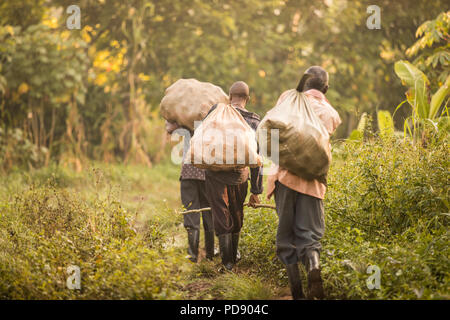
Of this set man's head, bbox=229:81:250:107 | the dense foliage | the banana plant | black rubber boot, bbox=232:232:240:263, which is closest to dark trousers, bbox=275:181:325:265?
black rubber boot, bbox=232:232:240:263

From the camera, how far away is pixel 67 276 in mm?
3533

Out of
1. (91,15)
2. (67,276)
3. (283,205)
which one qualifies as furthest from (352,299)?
(91,15)

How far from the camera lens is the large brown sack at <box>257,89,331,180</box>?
11.3 ft

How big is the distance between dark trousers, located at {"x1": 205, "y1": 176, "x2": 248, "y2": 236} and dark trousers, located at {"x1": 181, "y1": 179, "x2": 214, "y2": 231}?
528mm

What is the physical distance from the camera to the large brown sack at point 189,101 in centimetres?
494

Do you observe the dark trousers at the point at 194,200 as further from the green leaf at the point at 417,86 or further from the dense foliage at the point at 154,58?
the dense foliage at the point at 154,58

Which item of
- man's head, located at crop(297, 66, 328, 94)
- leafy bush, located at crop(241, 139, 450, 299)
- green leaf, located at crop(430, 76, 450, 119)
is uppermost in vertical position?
man's head, located at crop(297, 66, 328, 94)

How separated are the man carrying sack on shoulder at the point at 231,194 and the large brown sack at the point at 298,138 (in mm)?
975

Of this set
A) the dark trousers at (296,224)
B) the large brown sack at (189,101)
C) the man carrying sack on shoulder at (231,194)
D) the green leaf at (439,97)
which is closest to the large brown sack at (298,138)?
the dark trousers at (296,224)

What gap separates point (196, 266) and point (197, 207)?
70 cm

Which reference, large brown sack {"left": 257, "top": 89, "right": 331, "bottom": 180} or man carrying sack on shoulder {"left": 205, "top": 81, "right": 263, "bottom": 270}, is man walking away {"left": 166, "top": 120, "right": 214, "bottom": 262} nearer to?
man carrying sack on shoulder {"left": 205, "top": 81, "right": 263, "bottom": 270}

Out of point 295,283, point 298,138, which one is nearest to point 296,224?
point 295,283

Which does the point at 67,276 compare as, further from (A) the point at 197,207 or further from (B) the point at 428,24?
(B) the point at 428,24
